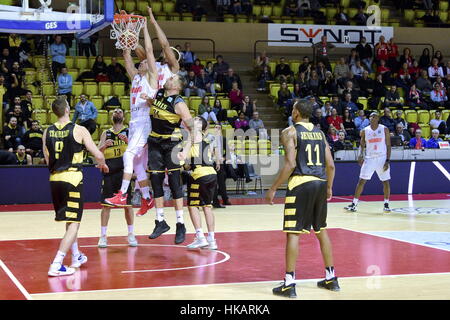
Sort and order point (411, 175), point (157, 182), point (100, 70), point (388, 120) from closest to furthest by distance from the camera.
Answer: point (157, 182) < point (411, 175) < point (100, 70) < point (388, 120)

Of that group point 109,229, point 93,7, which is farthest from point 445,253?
point 93,7

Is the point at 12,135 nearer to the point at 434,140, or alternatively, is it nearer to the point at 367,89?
the point at 434,140

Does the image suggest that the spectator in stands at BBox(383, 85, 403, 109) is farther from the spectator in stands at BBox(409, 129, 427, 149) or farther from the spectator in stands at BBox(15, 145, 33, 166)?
the spectator in stands at BBox(15, 145, 33, 166)

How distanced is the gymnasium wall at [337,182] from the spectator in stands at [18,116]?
1675mm

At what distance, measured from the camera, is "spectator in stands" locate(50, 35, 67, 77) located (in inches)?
832

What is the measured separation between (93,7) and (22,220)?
14.5ft

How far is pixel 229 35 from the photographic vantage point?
26469 mm

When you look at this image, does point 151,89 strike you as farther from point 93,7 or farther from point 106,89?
point 106,89

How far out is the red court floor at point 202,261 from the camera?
8367 mm

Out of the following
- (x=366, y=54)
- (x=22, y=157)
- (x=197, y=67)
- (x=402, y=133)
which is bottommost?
(x=22, y=157)

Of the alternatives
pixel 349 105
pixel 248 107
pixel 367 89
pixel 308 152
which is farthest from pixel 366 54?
pixel 308 152

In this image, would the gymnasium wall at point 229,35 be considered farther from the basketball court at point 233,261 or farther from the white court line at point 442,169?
the basketball court at point 233,261

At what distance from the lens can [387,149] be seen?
51.6 ft

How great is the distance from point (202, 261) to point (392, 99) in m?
16.0
